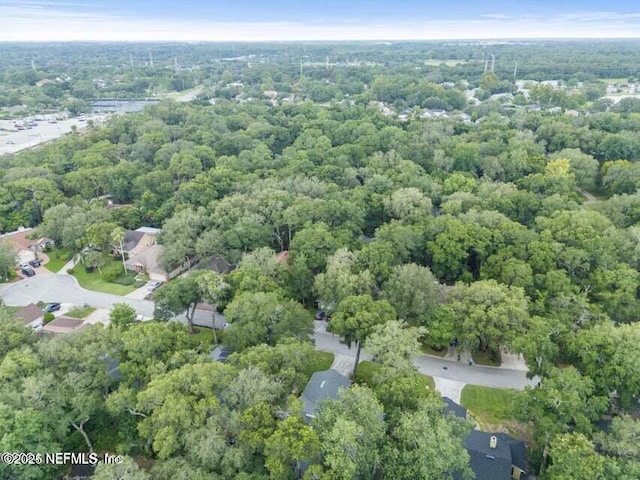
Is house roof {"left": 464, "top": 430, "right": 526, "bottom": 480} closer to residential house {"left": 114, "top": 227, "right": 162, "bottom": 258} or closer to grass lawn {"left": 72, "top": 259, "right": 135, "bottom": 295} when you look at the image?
grass lawn {"left": 72, "top": 259, "right": 135, "bottom": 295}

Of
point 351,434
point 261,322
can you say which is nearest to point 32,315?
point 261,322

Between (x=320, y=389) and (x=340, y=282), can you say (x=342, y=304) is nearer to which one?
(x=340, y=282)

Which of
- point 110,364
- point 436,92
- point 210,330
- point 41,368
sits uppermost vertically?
point 436,92

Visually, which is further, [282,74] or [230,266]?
[282,74]

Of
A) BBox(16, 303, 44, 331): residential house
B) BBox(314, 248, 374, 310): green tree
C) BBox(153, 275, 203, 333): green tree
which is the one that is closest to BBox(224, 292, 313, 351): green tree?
BBox(314, 248, 374, 310): green tree

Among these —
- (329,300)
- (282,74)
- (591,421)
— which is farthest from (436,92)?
(591,421)

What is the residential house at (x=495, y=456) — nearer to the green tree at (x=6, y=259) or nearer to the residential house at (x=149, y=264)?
the residential house at (x=149, y=264)

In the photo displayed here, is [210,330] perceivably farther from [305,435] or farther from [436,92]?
[436,92]
